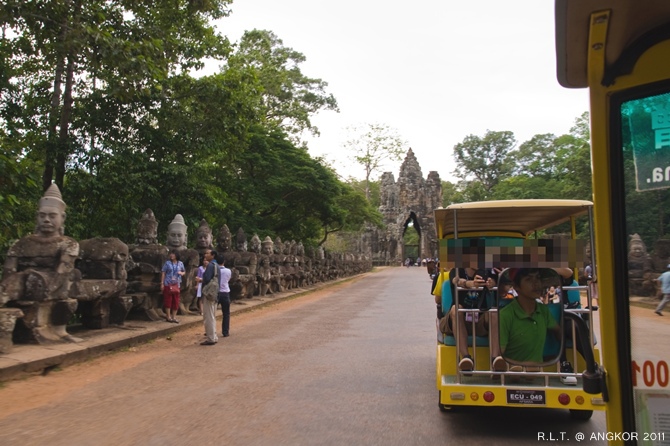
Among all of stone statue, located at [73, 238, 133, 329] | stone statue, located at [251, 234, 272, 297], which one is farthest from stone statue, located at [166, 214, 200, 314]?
stone statue, located at [251, 234, 272, 297]

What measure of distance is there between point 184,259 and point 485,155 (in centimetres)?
6691

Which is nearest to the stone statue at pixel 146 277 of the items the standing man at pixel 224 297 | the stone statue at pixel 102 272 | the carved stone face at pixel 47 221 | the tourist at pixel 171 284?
the tourist at pixel 171 284

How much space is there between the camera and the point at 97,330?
916 centimetres

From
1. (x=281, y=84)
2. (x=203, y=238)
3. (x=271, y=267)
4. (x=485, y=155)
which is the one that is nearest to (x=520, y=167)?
(x=485, y=155)

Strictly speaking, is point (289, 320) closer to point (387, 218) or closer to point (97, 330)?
point (97, 330)

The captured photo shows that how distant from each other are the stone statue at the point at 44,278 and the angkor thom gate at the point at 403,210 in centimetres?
5695

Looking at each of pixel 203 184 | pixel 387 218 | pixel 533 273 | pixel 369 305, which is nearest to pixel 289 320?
pixel 369 305

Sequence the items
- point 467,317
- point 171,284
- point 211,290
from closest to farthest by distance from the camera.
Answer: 1. point 467,317
2. point 211,290
3. point 171,284

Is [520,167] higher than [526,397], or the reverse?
[520,167]

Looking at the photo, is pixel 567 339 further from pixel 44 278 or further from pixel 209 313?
pixel 44 278

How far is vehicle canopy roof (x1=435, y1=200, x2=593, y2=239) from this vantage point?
5.03m

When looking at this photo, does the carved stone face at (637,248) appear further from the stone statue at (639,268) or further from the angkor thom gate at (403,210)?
the angkor thom gate at (403,210)

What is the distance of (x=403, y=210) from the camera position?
2589 inches

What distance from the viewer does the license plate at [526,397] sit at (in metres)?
4.30
